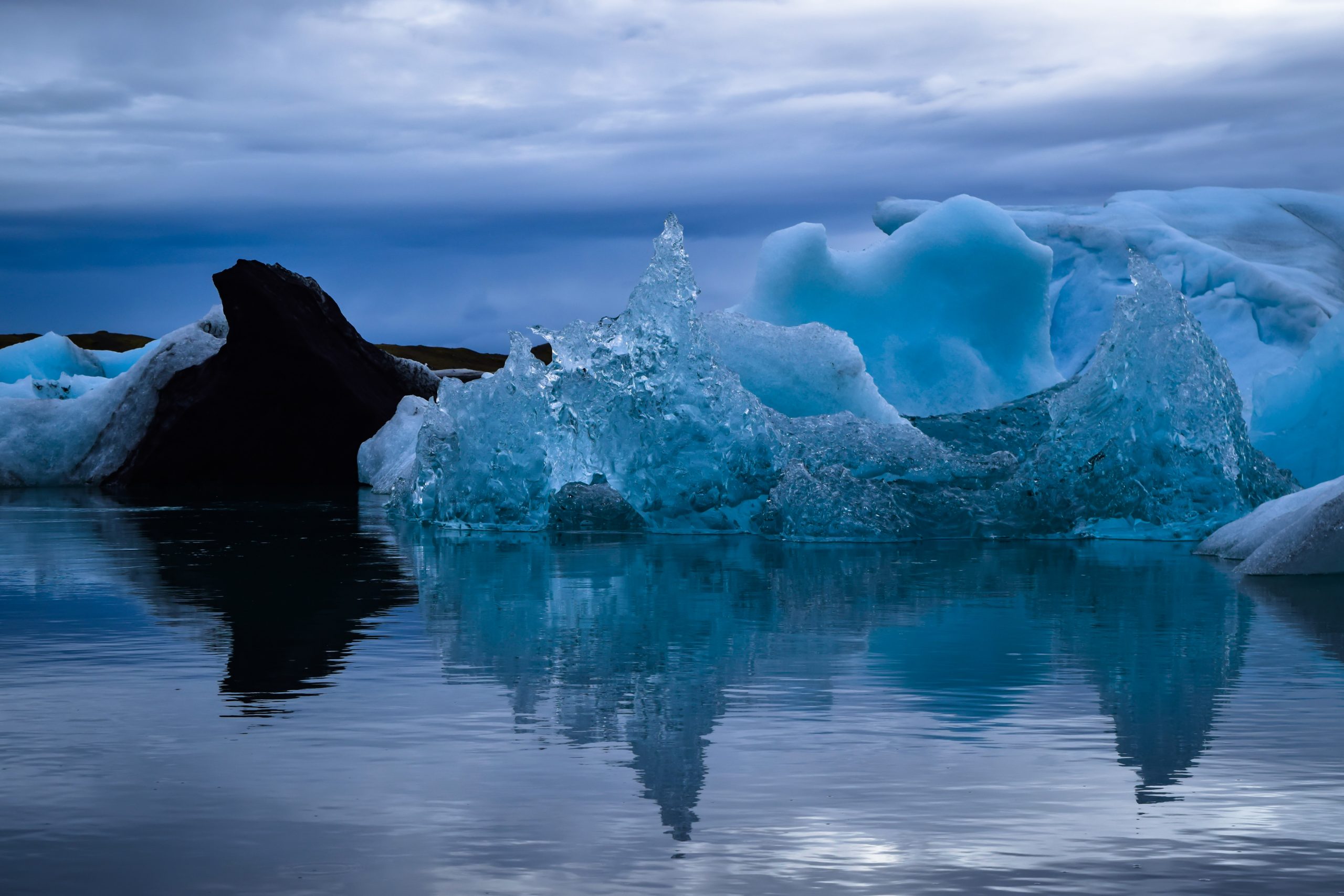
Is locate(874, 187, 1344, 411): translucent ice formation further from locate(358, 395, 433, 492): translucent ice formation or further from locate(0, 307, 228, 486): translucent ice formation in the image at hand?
locate(0, 307, 228, 486): translucent ice formation

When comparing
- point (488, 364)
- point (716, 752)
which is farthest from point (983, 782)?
point (488, 364)

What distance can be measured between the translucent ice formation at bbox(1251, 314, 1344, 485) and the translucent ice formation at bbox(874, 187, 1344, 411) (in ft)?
14.5

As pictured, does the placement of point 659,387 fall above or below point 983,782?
above

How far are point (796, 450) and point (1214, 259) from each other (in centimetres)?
1022

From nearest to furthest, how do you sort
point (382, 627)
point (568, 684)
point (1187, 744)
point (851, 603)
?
point (1187, 744) → point (568, 684) → point (382, 627) → point (851, 603)

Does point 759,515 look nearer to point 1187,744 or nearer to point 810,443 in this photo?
point 810,443

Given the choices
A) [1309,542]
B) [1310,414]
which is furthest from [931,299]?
[1309,542]

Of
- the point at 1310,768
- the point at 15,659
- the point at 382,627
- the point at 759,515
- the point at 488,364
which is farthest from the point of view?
the point at 488,364

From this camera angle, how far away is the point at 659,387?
38.3 ft

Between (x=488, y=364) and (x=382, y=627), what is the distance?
73.2m

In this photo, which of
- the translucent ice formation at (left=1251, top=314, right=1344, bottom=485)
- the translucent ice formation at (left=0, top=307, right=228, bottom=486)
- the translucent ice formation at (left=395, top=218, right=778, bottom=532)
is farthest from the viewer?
the translucent ice formation at (left=0, top=307, right=228, bottom=486)

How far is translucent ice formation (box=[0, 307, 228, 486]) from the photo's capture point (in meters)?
21.1

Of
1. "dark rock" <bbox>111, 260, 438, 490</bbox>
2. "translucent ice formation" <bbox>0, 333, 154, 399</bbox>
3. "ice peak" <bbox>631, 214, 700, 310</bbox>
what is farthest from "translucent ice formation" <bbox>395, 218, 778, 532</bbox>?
"translucent ice formation" <bbox>0, 333, 154, 399</bbox>

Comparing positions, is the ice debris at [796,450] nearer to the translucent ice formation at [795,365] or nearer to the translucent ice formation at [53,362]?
the translucent ice formation at [795,365]
